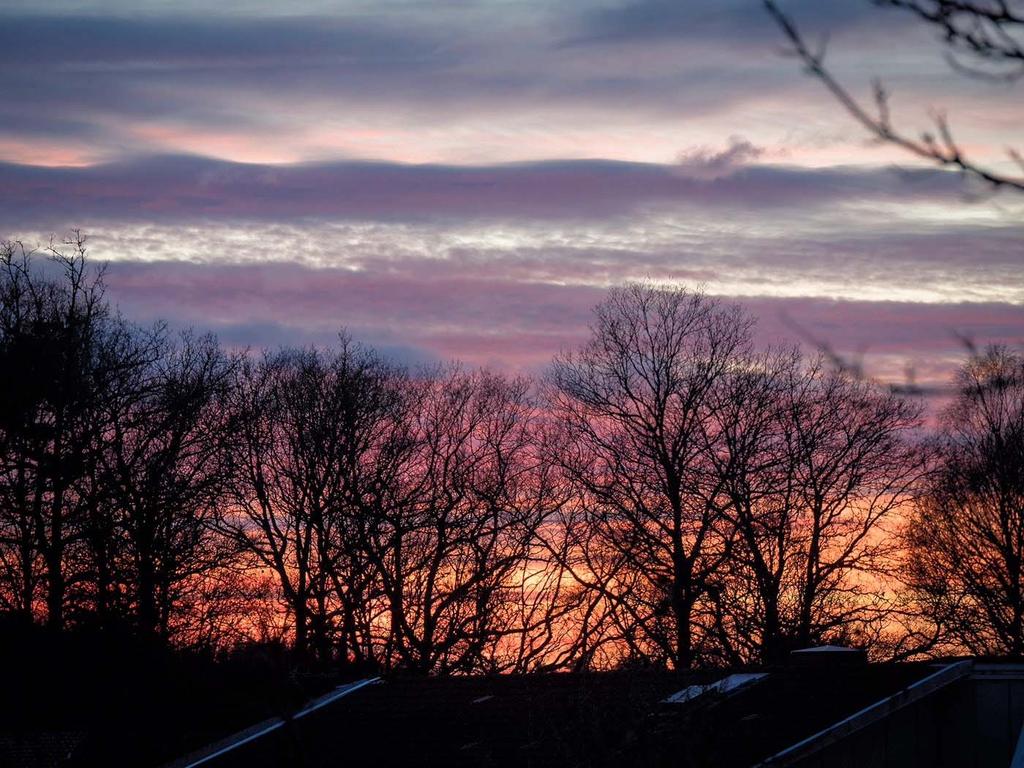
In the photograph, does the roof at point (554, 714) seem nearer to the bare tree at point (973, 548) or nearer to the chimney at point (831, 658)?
the chimney at point (831, 658)

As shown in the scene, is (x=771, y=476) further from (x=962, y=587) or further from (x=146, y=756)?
(x=146, y=756)

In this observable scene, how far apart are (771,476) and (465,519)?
35.4ft

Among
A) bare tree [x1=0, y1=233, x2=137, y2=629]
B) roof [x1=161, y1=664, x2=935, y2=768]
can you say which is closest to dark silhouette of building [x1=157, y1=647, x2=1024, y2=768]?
roof [x1=161, y1=664, x2=935, y2=768]

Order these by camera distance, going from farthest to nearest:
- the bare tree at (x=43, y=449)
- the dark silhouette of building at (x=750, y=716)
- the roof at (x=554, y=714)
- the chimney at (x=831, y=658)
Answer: the bare tree at (x=43, y=449), the chimney at (x=831, y=658), the dark silhouette of building at (x=750, y=716), the roof at (x=554, y=714)

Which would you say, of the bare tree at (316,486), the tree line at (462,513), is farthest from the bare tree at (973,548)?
the bare tree at (316,486)

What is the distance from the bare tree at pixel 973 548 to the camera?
126ft

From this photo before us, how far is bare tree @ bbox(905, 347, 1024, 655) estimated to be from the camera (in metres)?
38.3

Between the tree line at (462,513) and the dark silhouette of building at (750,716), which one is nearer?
the dark silhouette of building at (750,716)

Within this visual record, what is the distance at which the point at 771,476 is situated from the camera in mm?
37438

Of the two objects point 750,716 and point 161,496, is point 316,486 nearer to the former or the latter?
point 161,496

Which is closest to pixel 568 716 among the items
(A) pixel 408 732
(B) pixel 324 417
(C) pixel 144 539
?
(A) pixel 408 732

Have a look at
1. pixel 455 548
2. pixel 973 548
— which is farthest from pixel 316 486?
pixel 973 548

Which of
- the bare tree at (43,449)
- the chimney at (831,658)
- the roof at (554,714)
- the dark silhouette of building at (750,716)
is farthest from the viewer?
the bare tree at (43,449)

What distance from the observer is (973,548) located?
40844mm
